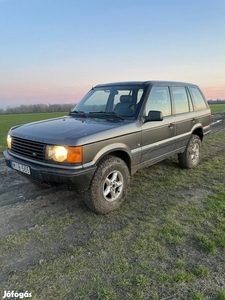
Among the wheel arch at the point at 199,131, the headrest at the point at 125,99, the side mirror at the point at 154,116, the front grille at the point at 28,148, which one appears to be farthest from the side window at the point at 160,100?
the front grille at the point at 28,148

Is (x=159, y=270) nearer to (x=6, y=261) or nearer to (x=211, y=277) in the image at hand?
(x=211, y=277)

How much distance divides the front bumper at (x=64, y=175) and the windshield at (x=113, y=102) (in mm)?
1395

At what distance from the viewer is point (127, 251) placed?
260 centimetres

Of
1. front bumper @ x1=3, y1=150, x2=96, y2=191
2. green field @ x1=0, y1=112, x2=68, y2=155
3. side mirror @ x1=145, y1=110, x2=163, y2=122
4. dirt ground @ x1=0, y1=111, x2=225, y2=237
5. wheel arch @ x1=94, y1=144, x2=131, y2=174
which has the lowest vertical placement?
dirt ground @ x1=0, y1=111, x2=225, y2=237

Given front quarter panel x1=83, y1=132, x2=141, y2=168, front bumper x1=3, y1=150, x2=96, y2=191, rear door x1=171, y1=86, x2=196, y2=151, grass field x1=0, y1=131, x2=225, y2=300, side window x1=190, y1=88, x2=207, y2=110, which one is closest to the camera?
grass field x1=0, y1=131, x2=225, y2=300

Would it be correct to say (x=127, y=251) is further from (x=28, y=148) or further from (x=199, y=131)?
(x=199, y=131)

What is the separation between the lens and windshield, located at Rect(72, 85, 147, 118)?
4.02 m

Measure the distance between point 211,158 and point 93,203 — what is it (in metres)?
4.56

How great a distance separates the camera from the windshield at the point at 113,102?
402cm

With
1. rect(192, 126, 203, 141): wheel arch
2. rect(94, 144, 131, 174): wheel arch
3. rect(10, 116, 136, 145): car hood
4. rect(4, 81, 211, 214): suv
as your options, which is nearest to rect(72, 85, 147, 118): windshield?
rect(4, 81, 211, 214): suv

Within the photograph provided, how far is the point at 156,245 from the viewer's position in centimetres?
269

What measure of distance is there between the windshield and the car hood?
1.33 ft

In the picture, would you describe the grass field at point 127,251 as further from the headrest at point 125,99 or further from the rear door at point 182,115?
the headrest at point 125,99

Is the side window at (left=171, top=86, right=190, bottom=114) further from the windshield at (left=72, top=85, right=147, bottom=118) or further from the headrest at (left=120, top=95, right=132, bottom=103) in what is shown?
the headrest at (left=120, top=95, right=132, bottom=103)
